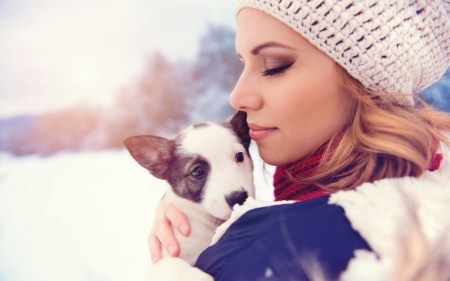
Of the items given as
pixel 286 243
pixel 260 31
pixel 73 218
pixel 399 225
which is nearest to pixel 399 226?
pixel 399 225

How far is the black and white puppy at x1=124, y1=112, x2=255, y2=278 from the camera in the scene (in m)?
1.19

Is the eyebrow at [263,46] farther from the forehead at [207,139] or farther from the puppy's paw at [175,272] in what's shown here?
the puppy's paw at [175,272]

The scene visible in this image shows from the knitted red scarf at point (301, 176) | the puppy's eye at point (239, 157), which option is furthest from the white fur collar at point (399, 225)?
the puppy's eye at point (239, 157)

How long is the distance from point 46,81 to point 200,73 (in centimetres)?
76

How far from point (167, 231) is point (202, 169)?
0.86 ft

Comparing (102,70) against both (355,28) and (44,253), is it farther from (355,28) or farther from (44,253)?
(355,28)

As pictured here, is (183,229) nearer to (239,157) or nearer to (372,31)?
(239,157)

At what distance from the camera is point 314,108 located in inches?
41.4

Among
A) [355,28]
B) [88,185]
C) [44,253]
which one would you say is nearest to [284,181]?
[355,28]

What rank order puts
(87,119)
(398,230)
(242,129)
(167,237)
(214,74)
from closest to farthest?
(398,230) < (167,237) < (242,129) < (87,119) < (214,74)

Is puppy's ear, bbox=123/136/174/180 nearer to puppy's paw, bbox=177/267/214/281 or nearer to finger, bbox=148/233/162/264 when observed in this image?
finger, bbox=148/233/162/264

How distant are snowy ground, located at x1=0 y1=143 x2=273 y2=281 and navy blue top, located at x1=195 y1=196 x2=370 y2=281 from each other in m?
0.70

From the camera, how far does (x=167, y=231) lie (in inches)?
49.8

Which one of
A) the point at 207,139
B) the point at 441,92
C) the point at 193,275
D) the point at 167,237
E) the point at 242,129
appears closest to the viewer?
the point at 193,275
